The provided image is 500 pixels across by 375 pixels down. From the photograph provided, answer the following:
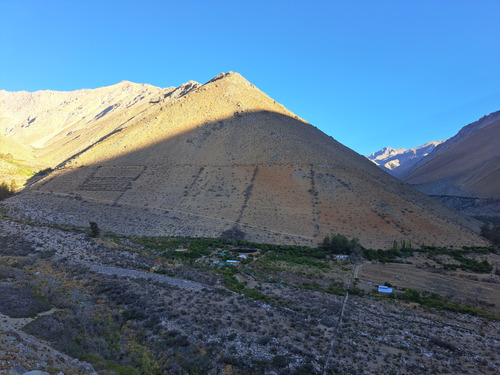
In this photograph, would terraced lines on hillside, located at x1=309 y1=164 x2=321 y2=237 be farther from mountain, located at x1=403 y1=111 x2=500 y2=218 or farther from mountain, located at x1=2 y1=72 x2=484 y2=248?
mountain, located at x1=403 y1=111 x2=500 y2=218

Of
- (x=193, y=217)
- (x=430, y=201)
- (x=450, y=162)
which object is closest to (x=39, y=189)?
(x=193, y=217)

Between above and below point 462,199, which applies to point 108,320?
below

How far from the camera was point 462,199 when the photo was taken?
3802 inches

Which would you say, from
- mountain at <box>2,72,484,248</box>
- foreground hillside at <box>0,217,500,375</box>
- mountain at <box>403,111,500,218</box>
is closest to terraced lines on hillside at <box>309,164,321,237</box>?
mountain at <box>2,72,484,248</box>

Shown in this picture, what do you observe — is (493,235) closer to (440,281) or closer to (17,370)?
(440,281)

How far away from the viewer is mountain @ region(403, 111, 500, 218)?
298ft

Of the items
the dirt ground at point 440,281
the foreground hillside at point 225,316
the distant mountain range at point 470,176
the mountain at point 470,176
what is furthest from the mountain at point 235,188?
the mountain at point 470,176

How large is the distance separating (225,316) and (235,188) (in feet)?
125

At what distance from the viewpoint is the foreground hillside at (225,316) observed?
11273 mm

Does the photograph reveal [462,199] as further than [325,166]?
Yes

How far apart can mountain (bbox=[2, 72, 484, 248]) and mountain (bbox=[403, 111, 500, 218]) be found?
3886 centimetres

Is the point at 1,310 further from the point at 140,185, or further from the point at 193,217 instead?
the point at 140,185

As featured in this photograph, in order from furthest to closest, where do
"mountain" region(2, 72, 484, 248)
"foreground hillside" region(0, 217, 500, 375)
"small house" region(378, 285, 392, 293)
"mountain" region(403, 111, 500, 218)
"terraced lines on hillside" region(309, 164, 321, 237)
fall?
"mountain" region(403, 111, 500, 218) → "mountain" region(2, 72, 484, 248) → "terraced lines on hillside" region(309, 164, 321, 237) → "small house" region(378, 285, 392, 293) → "foreground hillside" region(0, 217, 500, 375)

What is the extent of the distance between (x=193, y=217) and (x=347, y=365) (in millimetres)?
37837
